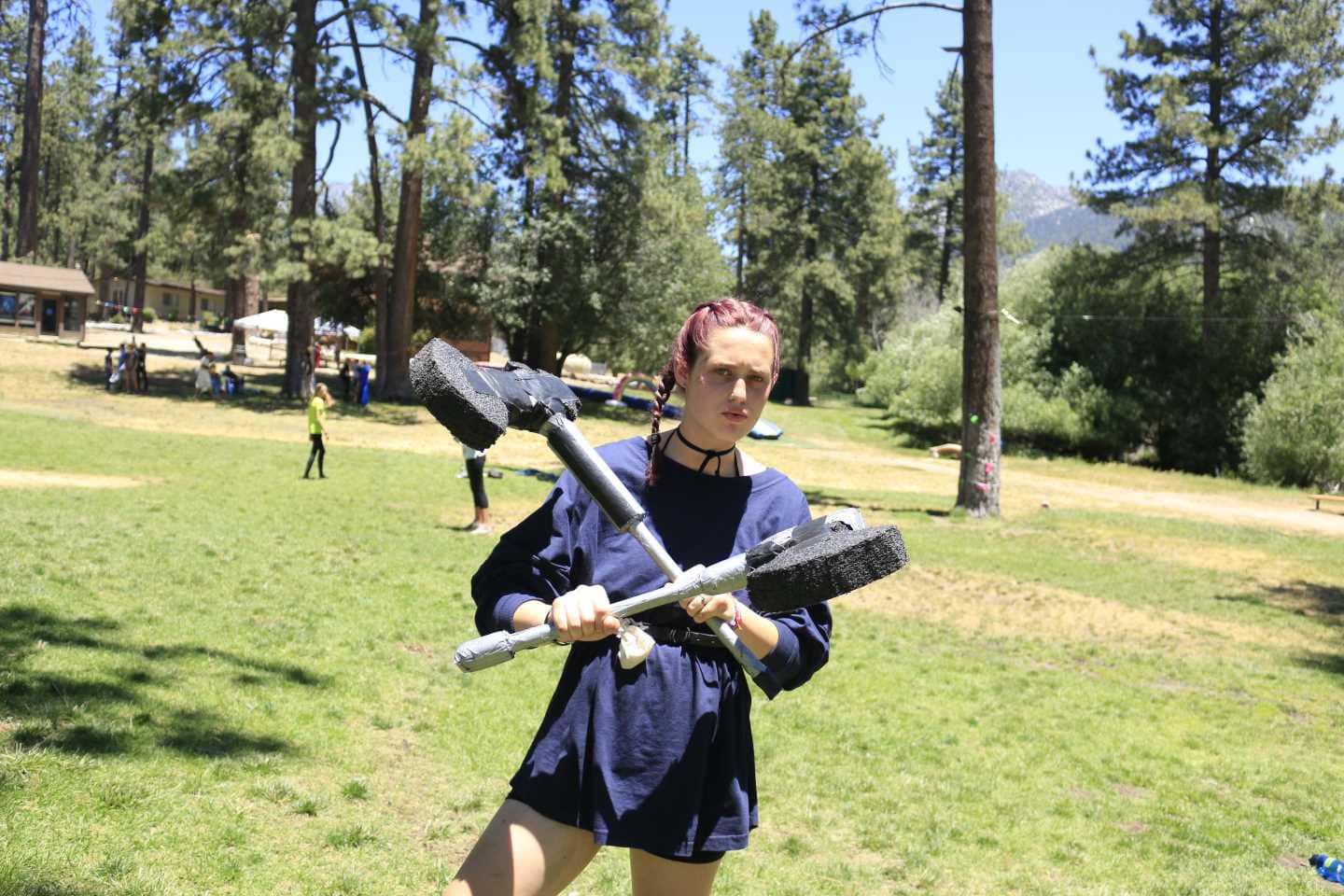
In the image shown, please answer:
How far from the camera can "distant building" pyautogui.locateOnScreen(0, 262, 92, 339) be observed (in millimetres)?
43594

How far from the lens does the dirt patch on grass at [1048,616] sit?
1109cm

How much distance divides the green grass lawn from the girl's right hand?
276cm

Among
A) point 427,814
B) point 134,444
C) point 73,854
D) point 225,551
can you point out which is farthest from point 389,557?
point 134,444

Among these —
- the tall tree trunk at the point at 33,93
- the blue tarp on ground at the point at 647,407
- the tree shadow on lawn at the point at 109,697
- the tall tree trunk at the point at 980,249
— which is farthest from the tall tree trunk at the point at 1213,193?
the tall tree trunk at the point at 33,93

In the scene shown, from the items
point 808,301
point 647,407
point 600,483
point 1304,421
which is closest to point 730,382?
point 600,483

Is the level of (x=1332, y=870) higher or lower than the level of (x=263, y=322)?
lower

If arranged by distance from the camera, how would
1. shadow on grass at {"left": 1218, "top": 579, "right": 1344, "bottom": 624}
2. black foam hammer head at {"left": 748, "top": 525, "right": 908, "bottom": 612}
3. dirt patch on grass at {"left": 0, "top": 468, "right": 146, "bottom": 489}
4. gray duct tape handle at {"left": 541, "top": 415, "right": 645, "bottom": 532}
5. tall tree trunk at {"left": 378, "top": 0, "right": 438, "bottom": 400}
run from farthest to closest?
1. tall tree trunk at {"left": 378, "top": 0, "right": 438, "bottom": 400}
2. dirt patch on grass at {"left": 0, "top": 468, "right": 146, "bottom": 489}
3. shadow on grass at {"left": 1218, "top": 579, "right": 1344, "bottom": 624}
4. gray duct tape handle at {"left": 541, "top": 415, "right": 645, "bottom": 532}
5. black foam hammer head at {"left": 748, "top": 525, "right": 908, "bottom": 612}

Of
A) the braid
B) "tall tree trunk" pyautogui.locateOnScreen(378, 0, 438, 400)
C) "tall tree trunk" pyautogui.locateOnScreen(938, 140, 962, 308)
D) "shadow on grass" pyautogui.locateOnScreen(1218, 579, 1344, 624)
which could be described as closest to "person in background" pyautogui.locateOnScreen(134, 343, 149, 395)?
"tall tree trunk" pyautogui.locateOnScreen(378, 0, 438, 400)

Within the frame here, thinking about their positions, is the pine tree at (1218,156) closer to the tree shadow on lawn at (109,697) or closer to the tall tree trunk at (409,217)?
the tall tree trunk at (409,217)

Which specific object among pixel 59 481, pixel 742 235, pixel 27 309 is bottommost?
pixel 59 481

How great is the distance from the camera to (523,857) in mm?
2301

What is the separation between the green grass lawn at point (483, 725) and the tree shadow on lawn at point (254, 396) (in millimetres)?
17724

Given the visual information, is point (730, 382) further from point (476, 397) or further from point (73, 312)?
point (73, 312)

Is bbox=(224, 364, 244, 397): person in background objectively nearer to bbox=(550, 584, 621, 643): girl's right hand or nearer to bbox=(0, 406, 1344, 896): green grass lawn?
bbox=(0, 406, 1344, 896): green grass lawn
